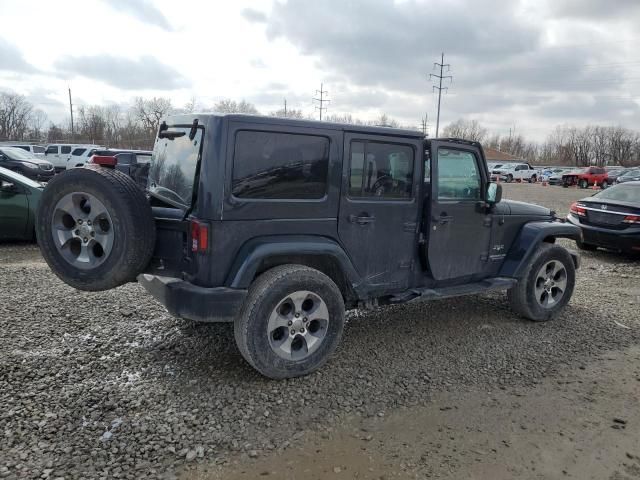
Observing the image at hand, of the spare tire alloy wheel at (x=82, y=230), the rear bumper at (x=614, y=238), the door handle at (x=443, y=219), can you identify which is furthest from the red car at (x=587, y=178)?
the spare tire alloy wheel at (x=82, y=230)

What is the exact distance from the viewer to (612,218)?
8.84 metres

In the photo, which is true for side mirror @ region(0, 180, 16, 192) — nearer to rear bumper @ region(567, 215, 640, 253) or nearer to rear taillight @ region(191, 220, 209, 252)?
rear taillight @ region(191, 220, 209, 252)

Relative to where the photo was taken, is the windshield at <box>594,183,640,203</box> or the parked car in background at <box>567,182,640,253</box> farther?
the windshield at <box>594,183,640,203</box>

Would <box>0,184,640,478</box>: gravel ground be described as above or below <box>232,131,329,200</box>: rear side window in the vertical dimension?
below

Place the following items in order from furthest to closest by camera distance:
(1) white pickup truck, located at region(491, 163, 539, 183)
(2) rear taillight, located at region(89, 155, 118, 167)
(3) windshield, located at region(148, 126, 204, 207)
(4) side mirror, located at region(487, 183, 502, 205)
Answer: (1) white pickup truck, located at region(491, 163, 539, 183), (4) side mirror, located at region(487, 183, 502, 205), (2) rear taillight, located at region(89, 155, 118, 167), (3) windshield, located at region(148, 126, 204, 207)

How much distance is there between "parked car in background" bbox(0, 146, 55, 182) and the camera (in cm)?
1866

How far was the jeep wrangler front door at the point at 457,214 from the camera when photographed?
455 cm

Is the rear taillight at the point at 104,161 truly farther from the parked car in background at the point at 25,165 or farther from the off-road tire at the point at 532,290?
the parked car in background at the point at 25,165

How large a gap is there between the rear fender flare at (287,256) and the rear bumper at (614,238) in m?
5.93

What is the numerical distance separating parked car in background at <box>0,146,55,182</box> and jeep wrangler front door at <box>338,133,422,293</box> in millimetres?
17765

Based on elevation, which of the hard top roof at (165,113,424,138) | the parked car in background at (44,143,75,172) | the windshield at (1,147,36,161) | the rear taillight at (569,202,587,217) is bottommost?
the rear taillight at (569,202,587,217)

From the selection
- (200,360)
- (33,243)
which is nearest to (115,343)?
(200,360)

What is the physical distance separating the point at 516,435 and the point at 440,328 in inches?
74.3

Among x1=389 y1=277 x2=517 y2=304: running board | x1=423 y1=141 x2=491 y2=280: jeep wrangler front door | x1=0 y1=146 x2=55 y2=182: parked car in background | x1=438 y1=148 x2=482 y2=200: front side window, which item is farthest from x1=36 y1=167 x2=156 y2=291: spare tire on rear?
x1=0 y1=146 x2=55 y2=182: parked car in background
